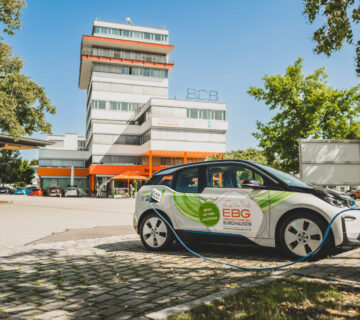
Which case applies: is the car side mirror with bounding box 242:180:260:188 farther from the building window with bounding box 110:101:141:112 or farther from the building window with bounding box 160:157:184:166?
the building window with bounding box 110:101:141:112

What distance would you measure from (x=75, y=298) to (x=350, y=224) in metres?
3.97

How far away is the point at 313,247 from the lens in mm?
5297

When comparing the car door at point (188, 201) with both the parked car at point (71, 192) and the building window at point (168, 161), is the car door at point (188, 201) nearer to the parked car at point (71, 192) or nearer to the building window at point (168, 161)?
the parked car at point (71, 192)

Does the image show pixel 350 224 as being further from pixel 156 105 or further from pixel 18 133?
pixel 156 105

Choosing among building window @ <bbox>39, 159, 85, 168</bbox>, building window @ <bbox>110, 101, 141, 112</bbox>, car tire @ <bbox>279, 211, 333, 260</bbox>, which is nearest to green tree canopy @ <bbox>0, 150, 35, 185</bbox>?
building window @ <bbox>39, 159, 85, 168</bbox>

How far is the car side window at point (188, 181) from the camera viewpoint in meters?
6.54

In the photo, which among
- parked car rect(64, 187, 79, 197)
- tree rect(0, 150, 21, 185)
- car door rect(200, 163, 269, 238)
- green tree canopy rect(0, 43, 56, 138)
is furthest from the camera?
tree rect(0, 150, 21, 185)

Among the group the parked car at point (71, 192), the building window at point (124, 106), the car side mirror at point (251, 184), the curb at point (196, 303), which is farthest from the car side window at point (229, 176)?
the building window at point (124, 106)

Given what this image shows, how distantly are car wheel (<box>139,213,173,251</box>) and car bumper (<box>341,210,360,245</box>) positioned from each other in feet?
9.67

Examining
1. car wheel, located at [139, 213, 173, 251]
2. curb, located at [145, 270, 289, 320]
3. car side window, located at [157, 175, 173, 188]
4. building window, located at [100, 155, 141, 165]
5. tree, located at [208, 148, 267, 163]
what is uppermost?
tree, located at [208, 148, 267, 163]

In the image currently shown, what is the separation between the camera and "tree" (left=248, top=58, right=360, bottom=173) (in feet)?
→ 94.8

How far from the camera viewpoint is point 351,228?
17.2ft

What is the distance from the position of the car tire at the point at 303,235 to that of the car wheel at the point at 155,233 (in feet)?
6.92

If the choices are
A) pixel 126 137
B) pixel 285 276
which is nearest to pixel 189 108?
pixel 126 137
